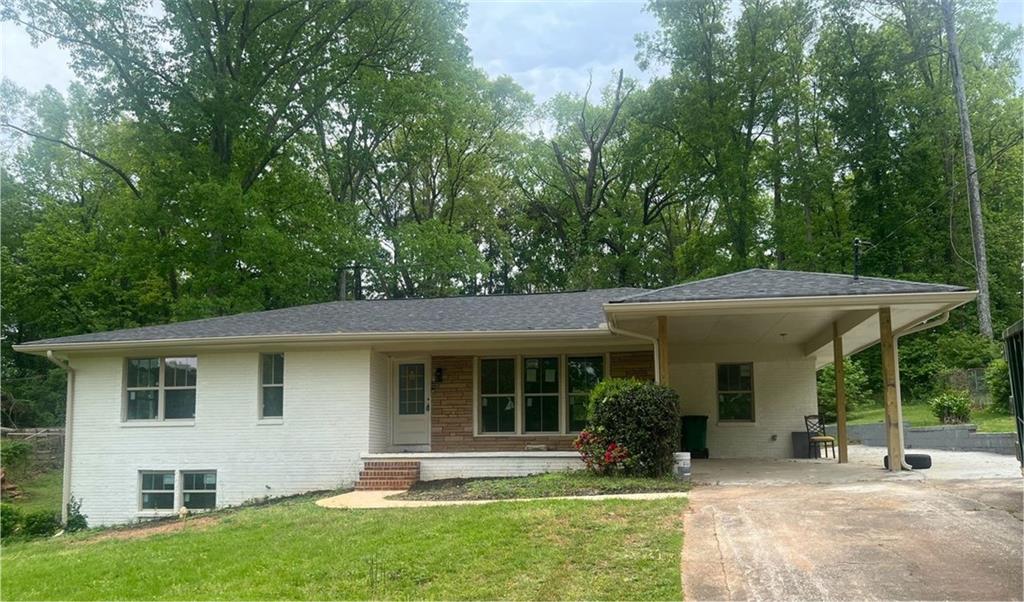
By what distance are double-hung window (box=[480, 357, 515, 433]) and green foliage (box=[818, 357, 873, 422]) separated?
31.8 feet

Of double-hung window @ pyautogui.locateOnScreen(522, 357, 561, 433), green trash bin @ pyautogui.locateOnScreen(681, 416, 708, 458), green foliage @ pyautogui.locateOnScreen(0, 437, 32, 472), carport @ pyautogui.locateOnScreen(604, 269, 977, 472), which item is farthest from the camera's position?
green foliage @ pyautogui.locateOnScreen(0, 437, 32, 472)

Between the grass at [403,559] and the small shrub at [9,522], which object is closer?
the grass at [403,559]

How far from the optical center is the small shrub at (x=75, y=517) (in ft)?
48.3

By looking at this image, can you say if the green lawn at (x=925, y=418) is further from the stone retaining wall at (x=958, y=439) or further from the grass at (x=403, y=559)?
the grass at (x=403, y=559)

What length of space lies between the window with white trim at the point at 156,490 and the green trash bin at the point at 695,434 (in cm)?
948

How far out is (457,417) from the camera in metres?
15.2

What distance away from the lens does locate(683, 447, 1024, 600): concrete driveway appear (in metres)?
5.57

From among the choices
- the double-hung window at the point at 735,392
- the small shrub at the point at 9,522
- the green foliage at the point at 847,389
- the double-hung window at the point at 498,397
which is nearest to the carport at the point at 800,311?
the double-hung window at the point at 735,392

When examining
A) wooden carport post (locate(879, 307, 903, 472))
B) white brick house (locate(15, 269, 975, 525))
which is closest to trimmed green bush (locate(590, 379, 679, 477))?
white brick house (locate(15, 269, 975, 525))

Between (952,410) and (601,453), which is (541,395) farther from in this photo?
(952,410)

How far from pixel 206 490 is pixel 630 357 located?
7.95m

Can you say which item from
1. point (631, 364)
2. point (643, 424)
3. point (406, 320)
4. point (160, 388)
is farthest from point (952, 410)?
point (160, 388)

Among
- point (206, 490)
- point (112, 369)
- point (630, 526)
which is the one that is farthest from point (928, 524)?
point (112, 369)

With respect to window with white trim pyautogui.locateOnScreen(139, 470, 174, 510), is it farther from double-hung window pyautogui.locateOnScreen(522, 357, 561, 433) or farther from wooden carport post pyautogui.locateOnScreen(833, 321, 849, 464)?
wooden carport post pyautogui.locateOnScreen(833, 321, 849, 464)
